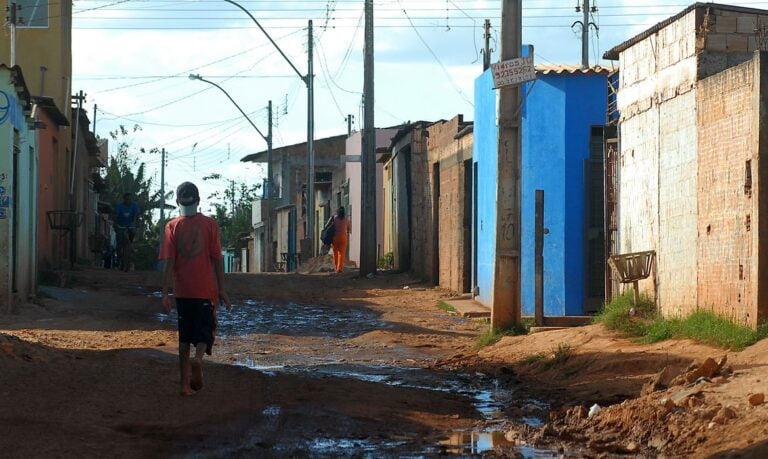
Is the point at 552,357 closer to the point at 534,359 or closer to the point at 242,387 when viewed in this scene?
the point at 534,359

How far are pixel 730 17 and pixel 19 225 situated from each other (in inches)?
385

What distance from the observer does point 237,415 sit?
796 centimetres

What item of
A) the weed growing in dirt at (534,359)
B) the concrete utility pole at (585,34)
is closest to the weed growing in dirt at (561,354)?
the weed growing in dirt at (534,359)

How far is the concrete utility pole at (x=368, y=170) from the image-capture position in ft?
92.0

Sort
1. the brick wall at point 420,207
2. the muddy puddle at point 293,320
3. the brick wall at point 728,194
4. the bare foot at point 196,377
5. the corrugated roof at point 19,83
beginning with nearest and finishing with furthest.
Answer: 1. the bare foot at point 196,377
2. the brick wall at point 728,194
3. the muddy puddle at point 293,320
4. the corrugated roof at point 19,83
5. the brick wall at point 420,207

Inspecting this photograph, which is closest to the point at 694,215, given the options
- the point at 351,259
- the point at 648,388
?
the point at 648,388

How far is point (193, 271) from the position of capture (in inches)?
364

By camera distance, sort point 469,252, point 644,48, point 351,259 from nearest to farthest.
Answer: point 644,48, point 469,252, point 351,259

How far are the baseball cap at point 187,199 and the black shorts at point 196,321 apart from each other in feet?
2.31

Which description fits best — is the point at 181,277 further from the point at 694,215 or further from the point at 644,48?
the point at 644,48

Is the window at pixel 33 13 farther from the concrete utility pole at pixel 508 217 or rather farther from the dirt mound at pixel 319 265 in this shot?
the concrete utility pole at pixel 508 217

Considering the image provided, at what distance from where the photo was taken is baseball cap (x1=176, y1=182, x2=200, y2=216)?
9383mm

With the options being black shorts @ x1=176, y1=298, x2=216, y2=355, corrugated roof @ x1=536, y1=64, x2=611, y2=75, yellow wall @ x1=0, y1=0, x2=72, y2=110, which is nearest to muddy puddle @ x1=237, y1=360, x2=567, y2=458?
black shorts @ x1=176, y1=298, x2=216, y2=355

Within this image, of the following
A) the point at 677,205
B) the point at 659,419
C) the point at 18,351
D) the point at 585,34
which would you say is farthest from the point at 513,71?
the point at 585,34
